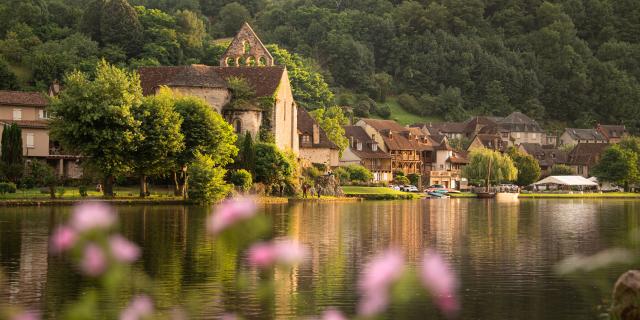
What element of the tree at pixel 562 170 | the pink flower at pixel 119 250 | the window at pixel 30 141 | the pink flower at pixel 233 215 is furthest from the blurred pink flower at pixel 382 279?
the tree at pixel 562 170

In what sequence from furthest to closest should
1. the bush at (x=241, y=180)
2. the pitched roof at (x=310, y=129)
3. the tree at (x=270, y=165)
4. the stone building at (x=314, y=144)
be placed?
the pitched roof at (x=310, y=129)
the stone building at (x=314, y=144)
the tree at (x=270, y=165)
the bush at (x=241, y=180)

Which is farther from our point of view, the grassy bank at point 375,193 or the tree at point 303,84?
the tree at point 303,84

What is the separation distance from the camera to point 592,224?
54438 millimetres

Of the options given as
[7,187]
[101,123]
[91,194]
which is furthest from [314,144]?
[7,187]

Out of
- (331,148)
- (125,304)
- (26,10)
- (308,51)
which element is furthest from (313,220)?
(308,51)

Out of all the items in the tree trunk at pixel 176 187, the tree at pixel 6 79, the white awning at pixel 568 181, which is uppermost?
the tree at pixel 6 79

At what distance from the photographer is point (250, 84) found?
89.9 meters

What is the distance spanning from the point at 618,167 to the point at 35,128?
88744mm

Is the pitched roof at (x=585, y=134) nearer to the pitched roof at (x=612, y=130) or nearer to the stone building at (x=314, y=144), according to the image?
the pitched roof at (x=612, y=130)

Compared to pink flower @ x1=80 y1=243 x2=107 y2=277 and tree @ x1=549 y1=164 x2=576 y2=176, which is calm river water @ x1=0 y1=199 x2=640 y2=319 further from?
tree @ x1=549 y1=164 x2=576 y2=176

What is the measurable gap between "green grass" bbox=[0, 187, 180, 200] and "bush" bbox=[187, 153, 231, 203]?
10.1 ft

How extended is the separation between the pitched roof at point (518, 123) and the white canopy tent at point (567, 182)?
4498 centimetres

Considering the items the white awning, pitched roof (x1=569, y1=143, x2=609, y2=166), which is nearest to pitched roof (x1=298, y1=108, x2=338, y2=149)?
the white awning

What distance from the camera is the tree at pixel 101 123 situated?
6162 centimetres
